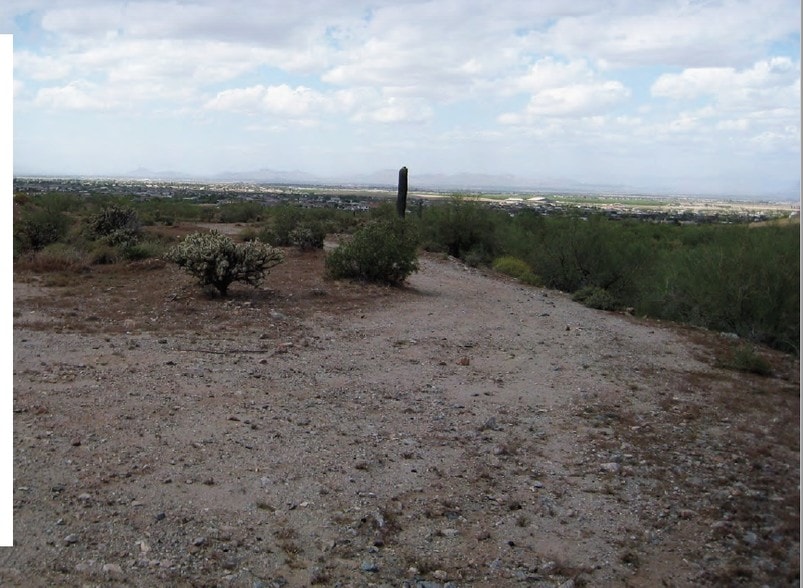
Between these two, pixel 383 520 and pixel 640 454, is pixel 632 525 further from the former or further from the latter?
pixel 383 520

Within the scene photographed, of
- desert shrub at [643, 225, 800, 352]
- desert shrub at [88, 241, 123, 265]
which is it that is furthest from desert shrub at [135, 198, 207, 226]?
desert shrub at [643, 225, 800, 352]

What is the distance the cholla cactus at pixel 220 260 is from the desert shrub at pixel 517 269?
823 centimetres

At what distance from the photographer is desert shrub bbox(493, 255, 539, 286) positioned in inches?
804

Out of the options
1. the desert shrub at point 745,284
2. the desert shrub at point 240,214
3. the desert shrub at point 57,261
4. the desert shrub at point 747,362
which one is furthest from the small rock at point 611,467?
the desert shrub at point 240,214

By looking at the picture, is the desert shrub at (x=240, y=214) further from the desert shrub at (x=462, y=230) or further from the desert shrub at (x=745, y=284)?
the desert shrub at (x=745, y=284)

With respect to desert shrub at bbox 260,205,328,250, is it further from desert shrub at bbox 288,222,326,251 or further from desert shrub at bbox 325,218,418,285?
desert shrub at bbox 325,218,418,285

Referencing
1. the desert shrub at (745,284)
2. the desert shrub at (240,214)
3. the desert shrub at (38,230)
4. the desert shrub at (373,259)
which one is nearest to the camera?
the desert shrub at (745,284)

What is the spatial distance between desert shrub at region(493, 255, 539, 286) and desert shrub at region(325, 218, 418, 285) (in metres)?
4.67

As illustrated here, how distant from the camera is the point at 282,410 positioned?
23.6 feet

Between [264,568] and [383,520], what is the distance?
0.96 meters

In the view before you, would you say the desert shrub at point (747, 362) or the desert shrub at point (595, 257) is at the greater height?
the desert shrub at point (747, 362)

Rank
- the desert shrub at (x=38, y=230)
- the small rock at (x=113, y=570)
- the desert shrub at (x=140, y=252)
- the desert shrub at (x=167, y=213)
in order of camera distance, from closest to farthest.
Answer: the small rock at (x=113, y=570), the desert shrub at (x=140, y=252), the desert shrub at (x=38, y=230), the desert shrub at (x=167, y=213)

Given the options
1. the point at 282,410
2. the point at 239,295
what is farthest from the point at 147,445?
the point at 239,295

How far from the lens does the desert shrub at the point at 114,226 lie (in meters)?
Result: 21.7
